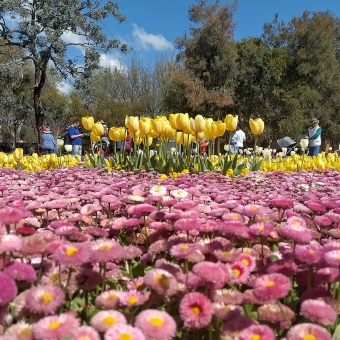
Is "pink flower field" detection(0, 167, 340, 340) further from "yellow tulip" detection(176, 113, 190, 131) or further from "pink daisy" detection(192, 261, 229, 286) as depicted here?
"yellow tulip" detection(176, 113, 190, 131)

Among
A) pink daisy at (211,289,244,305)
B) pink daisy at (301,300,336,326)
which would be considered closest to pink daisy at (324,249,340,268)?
pink daisy at (301,300,336,326)

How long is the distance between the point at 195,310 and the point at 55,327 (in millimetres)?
275

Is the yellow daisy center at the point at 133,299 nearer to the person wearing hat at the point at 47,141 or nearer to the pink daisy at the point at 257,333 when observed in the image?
the pink daisy at the point at 257,333

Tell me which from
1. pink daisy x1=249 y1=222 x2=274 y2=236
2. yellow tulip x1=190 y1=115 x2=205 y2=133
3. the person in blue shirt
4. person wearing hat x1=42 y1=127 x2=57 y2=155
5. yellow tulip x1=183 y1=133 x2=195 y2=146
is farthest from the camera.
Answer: person wearing hat x1=42 y1=127 x2=57 y2=155

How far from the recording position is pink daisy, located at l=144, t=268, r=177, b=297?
86 centimetres

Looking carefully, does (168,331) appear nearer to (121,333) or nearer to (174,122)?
(121,333)

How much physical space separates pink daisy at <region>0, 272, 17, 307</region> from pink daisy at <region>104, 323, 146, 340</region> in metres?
0.21

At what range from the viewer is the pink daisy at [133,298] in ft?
2.82

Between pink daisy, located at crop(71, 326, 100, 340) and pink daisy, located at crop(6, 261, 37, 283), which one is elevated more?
pink daisy, located at crop(6, 261, 37, 283)

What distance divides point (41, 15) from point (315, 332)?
17.1 metres

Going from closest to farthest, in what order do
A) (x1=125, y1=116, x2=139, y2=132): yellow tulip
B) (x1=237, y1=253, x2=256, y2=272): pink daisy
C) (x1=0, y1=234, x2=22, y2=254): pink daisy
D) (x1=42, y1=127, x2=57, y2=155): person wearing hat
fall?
1. (x1=0, y1=234, x2=22, y2=254): pink daisy
2. (x1=237, y1=253, x2=256, y2=272): pink daisy
3. (x1=125, y1=116, x2=139, y2=132): yellow tulip
4. (x1=42, y1=127, x2=57, y2=155): person wearing hat

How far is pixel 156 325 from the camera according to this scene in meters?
0.75

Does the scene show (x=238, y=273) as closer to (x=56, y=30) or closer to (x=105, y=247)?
(x=105, y=247)

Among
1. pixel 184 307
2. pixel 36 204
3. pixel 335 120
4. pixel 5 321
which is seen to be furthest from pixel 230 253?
pixel 335 120
